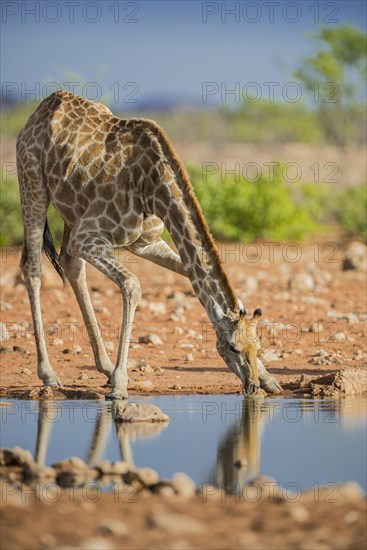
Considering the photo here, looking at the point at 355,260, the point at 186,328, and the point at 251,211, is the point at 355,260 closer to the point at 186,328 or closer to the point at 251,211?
the point at 251,211

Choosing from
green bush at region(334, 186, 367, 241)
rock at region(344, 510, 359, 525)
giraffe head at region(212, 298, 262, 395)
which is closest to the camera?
rock at region(344, 510, 359, 525)

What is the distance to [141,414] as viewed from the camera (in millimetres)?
7949

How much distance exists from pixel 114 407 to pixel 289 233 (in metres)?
12.7

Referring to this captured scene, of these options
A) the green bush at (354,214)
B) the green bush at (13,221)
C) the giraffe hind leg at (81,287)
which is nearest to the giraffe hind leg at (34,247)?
the giraffe hind leg at (81,287)

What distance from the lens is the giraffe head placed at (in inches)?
341

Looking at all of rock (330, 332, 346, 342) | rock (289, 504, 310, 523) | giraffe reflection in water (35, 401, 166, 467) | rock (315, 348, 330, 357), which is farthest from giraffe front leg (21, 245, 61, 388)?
rock (289, 504, 310, 523)

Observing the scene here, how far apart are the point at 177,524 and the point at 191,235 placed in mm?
4202

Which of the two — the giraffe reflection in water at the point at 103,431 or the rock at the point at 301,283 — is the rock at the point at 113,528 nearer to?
the giraffe reflection in water at the point at 103,431

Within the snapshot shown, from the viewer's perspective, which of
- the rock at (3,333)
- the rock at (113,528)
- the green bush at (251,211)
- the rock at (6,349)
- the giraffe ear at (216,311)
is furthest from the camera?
the green bush at (251,211)

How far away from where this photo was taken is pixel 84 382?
9789 mm

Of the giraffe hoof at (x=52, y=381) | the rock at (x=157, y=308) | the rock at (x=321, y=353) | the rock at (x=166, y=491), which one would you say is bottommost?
the rock at (x=166, y=491)

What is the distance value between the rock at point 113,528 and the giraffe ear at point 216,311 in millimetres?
3864

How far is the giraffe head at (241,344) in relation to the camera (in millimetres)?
8656

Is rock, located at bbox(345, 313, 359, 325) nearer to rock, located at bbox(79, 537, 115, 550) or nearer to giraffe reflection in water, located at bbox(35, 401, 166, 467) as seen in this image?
giraffe reflection in water, located at bbox(35, 401, 166, 467)
